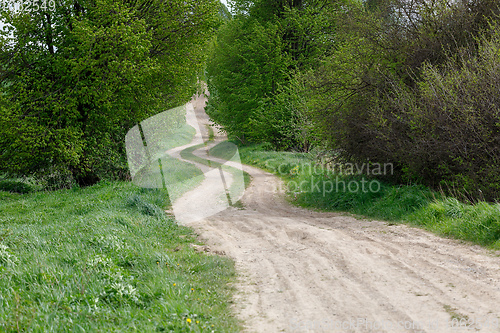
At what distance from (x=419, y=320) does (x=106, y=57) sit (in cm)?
1327

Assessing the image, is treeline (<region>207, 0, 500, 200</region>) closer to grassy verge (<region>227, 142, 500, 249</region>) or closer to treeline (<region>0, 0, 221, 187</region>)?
grassy verge (<region>227, 142, 500, 249</region>)

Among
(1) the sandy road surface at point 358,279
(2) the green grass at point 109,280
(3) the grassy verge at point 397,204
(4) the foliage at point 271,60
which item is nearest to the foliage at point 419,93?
(3) the grassy verge at point 397,204

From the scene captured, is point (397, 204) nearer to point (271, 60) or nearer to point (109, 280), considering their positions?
point (109, 280)

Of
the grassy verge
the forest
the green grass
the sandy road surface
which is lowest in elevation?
the grassy verge

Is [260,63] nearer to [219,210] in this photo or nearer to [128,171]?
[128,171]

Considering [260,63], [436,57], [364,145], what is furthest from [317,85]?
[260,63]

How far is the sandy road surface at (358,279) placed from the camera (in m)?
4.57

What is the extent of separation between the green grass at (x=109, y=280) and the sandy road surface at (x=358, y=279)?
0.57 metres

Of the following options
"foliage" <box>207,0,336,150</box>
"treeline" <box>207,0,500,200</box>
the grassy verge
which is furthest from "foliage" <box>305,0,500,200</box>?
"foliage" <box>207,0,336,150</box>

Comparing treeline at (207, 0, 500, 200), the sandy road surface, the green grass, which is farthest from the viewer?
treeline at (207, 0, 500, 200)

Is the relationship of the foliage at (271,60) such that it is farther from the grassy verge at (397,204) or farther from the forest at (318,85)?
the forest at (318,85)

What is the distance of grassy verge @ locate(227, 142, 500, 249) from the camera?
7.77m

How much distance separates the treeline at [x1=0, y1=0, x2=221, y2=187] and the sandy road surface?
763 centimetres

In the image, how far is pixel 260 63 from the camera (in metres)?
29.5
